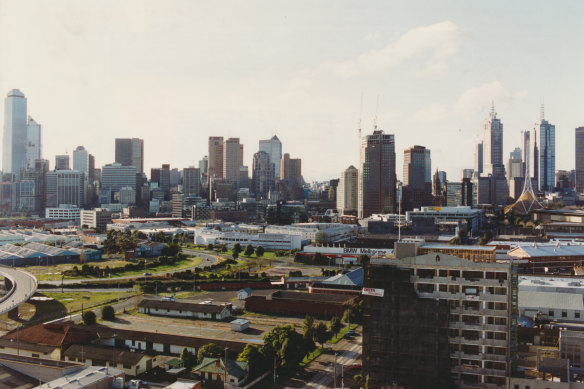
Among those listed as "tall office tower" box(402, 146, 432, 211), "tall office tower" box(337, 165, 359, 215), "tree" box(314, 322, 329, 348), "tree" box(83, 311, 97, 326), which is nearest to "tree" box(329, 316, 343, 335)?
"tree" box(314, 322, 329, 348)

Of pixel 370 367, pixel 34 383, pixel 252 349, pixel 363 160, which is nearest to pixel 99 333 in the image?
pixel 34 383

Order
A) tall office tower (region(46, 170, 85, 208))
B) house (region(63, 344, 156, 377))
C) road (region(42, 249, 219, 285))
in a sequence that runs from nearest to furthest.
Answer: house (region(63, 344, 156, 377)) < road (region(42, 249, 219, 285)) < tall office tower (region(46, 170, 85, 208))

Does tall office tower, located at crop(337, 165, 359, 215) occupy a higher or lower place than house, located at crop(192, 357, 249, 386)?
higher

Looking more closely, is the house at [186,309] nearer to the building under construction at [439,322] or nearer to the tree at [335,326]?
the tree at [335,326]

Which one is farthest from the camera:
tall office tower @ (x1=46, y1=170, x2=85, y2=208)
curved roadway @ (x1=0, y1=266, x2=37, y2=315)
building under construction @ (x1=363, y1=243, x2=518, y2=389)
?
tall office tower @ (x1=46, y1=170, x2=85, y2=208)

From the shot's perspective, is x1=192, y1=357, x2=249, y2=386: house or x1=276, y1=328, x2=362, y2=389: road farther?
x1=276, y1=328, x2=362, y2=389: road

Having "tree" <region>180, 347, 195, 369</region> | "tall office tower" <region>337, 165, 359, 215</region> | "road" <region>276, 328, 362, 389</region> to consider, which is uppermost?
"tall office tower" <region>337, 165, 359, 215</region>

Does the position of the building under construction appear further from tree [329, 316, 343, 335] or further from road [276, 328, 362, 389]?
tree [329, 316, 343, 335]
